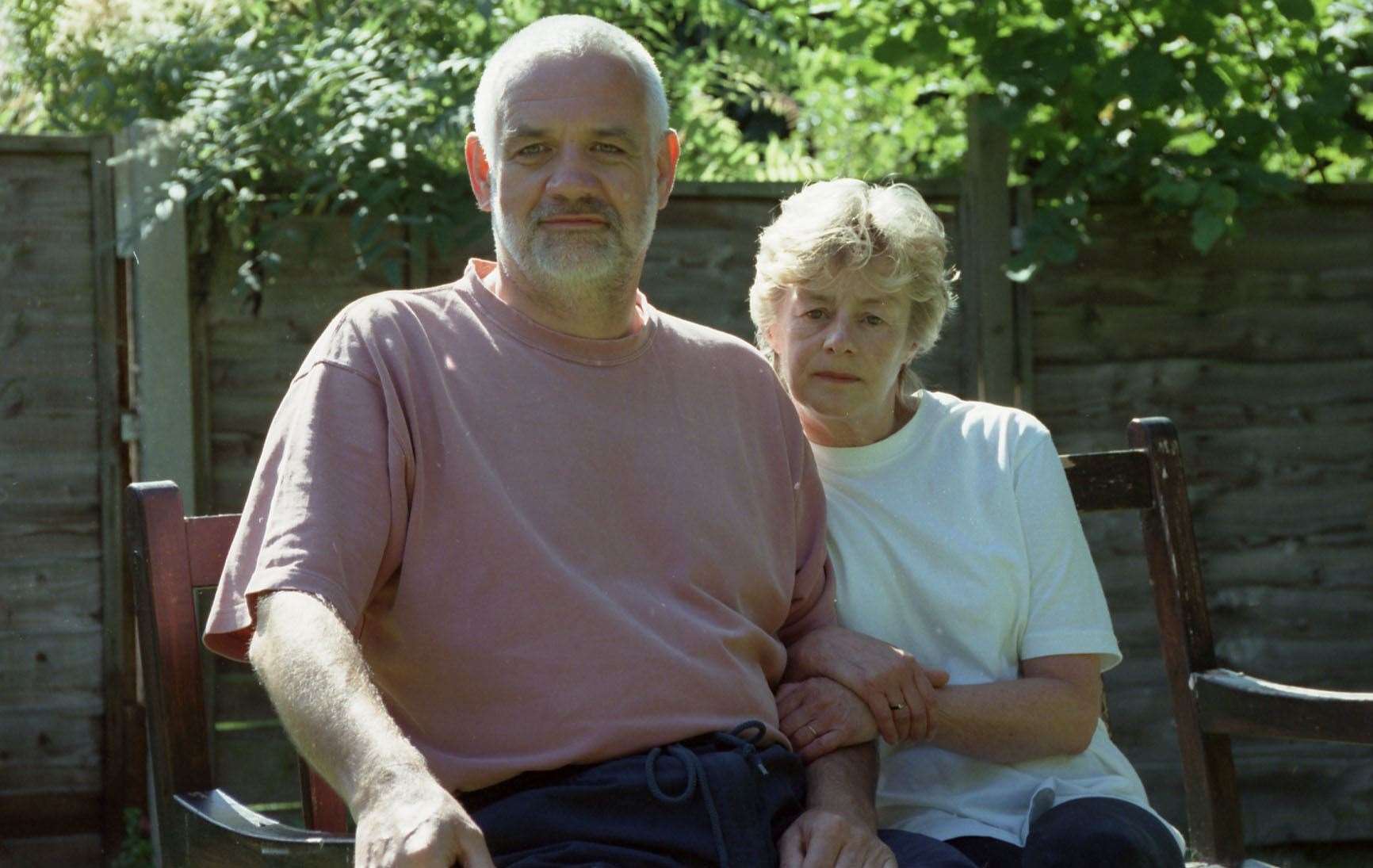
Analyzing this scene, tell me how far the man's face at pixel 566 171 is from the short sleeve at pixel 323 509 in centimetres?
32

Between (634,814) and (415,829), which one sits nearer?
(415,829)

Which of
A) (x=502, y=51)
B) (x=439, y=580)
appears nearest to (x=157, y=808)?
(x=439, y=580)

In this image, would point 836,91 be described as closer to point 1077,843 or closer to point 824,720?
point 824,720

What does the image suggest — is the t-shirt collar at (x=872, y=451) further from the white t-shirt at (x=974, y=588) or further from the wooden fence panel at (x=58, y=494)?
the wooden fence panel at (x=58, y=494)

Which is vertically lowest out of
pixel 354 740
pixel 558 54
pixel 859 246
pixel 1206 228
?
pixel 354 740

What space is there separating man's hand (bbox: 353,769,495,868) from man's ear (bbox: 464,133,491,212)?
909mm

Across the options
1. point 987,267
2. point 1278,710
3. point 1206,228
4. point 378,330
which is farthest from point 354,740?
point 1206,228

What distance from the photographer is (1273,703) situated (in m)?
2.45

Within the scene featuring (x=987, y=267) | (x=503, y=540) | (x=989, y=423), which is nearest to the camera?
(x=503, y=540)

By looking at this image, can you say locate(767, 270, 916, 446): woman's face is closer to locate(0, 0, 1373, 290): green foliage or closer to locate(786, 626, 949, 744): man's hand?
locate(786, 626, 949, 744): man's hand

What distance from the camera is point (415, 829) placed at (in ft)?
5.40

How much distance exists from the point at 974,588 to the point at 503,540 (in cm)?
74

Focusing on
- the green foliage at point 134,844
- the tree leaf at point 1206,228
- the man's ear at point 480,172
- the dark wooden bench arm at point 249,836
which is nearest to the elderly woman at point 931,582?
the man's ear at point 480,172

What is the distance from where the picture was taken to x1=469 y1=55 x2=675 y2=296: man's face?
2221mm
